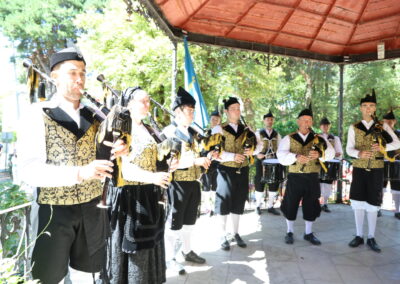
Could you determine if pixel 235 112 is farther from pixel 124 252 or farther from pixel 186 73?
pixel 124 252

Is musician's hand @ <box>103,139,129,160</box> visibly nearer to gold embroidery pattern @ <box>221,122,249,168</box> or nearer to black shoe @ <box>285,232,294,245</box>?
gold embroidery pattern @ <box>221,122,249,168</box>

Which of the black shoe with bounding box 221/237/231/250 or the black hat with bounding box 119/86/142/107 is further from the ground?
the black hat with bounding box 119/86/142/107

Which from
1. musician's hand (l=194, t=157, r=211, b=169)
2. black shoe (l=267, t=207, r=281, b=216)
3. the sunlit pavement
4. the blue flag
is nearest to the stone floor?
the sunlit pavement

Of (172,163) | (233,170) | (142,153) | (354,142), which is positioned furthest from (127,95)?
(354,142)

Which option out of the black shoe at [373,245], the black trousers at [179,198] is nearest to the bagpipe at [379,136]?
the black shoe at [373,245]

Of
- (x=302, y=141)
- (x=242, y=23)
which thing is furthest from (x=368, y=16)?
(x=302, y=141)

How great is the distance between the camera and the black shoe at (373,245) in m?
5.28

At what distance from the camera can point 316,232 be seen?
6277 mm

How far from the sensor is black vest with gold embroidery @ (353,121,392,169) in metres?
5.39

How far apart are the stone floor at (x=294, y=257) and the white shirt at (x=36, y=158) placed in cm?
260

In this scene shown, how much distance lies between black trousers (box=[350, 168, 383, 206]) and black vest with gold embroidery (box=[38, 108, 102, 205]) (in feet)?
15.5

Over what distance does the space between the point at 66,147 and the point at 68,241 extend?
0.71m

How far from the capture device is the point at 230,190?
539cm

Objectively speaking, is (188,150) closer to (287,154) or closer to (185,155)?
(185,155)
